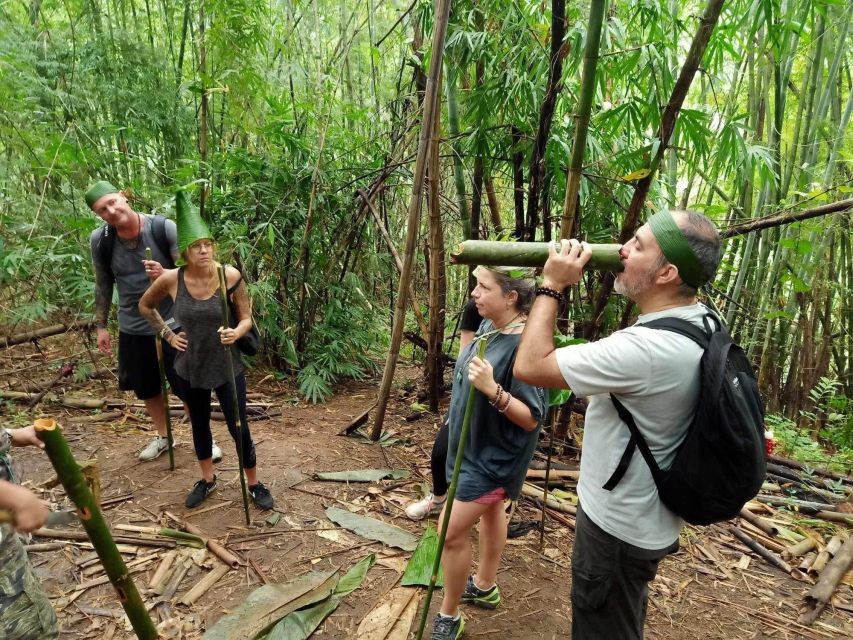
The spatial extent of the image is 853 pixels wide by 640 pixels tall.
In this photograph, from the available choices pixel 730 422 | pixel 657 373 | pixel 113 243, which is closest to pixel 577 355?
pixel 657 373

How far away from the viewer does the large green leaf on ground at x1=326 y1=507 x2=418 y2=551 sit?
2.88 m

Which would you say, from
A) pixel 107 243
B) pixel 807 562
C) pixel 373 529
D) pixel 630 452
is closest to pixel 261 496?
pixel 373 529

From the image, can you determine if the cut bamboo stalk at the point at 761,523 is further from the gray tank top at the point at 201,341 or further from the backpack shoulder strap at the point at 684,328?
the gray tank top at the point at 201,341

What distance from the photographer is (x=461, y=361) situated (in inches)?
86.9

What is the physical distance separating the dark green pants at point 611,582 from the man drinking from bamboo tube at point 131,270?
246 cm

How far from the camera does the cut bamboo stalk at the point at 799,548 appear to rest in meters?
3.21

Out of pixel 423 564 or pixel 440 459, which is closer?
pixel 423 564

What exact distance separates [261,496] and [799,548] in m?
3.51

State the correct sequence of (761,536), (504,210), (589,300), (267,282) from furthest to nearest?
(504,210) → (267,282) → (589,300) → (761,536)

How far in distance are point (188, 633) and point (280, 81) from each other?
5.03 meters

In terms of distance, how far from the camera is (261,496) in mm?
3092

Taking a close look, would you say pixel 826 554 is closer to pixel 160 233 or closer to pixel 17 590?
pixel 17 590

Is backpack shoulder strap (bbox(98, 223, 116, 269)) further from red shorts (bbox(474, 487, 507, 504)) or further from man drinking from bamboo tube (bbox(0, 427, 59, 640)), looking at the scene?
red shorts (bbox(474, 487, 507, 504))

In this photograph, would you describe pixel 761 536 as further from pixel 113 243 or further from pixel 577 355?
pixel 113 243
